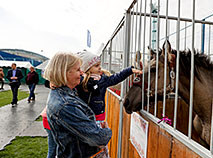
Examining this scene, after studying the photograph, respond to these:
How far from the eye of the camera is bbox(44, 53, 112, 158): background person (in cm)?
Result: 114

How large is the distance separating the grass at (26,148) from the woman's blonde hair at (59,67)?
286 cm

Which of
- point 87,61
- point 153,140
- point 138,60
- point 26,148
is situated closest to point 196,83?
point 138,60

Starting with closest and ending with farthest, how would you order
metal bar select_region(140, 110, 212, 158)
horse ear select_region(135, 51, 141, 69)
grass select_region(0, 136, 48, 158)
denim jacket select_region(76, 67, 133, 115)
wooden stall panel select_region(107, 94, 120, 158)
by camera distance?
metal bar select_region(140, 110, 212, 158)
horse ear select_region(135, 51, 141, 69)
denim jacket select_region(76, 67, 133, 115)
wooden stall panel select_region(107, 94, 120, 158)
grass select_region(0, 136, 48, 158)

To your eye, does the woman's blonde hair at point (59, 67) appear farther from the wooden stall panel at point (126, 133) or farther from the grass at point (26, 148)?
the grass at point (26, 148)

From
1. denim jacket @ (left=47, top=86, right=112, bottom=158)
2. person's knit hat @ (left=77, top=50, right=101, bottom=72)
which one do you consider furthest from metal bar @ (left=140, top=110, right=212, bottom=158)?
person's knit hat @ (left=77, top=50, right=101, bottom=72)

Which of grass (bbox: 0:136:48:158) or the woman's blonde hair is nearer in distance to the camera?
the woman's blonde hair

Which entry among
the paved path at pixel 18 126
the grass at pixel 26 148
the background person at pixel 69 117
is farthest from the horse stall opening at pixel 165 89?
the paved path at pixel 18 126

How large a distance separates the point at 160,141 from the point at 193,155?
0.37 meters

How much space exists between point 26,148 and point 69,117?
331 centimetres

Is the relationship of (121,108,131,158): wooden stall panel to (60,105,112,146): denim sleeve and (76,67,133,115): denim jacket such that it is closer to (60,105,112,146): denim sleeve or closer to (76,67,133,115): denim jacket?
(76,67,133,115): denim jacket

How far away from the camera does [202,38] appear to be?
10.8ft

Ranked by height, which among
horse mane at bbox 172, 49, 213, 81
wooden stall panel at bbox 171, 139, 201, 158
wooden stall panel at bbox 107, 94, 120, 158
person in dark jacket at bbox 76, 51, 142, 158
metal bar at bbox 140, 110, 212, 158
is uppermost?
horse mane at bbox 172, 49, 213, 81

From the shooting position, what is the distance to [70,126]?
113 cm

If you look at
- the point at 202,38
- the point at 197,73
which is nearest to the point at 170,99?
the point at 197,73
